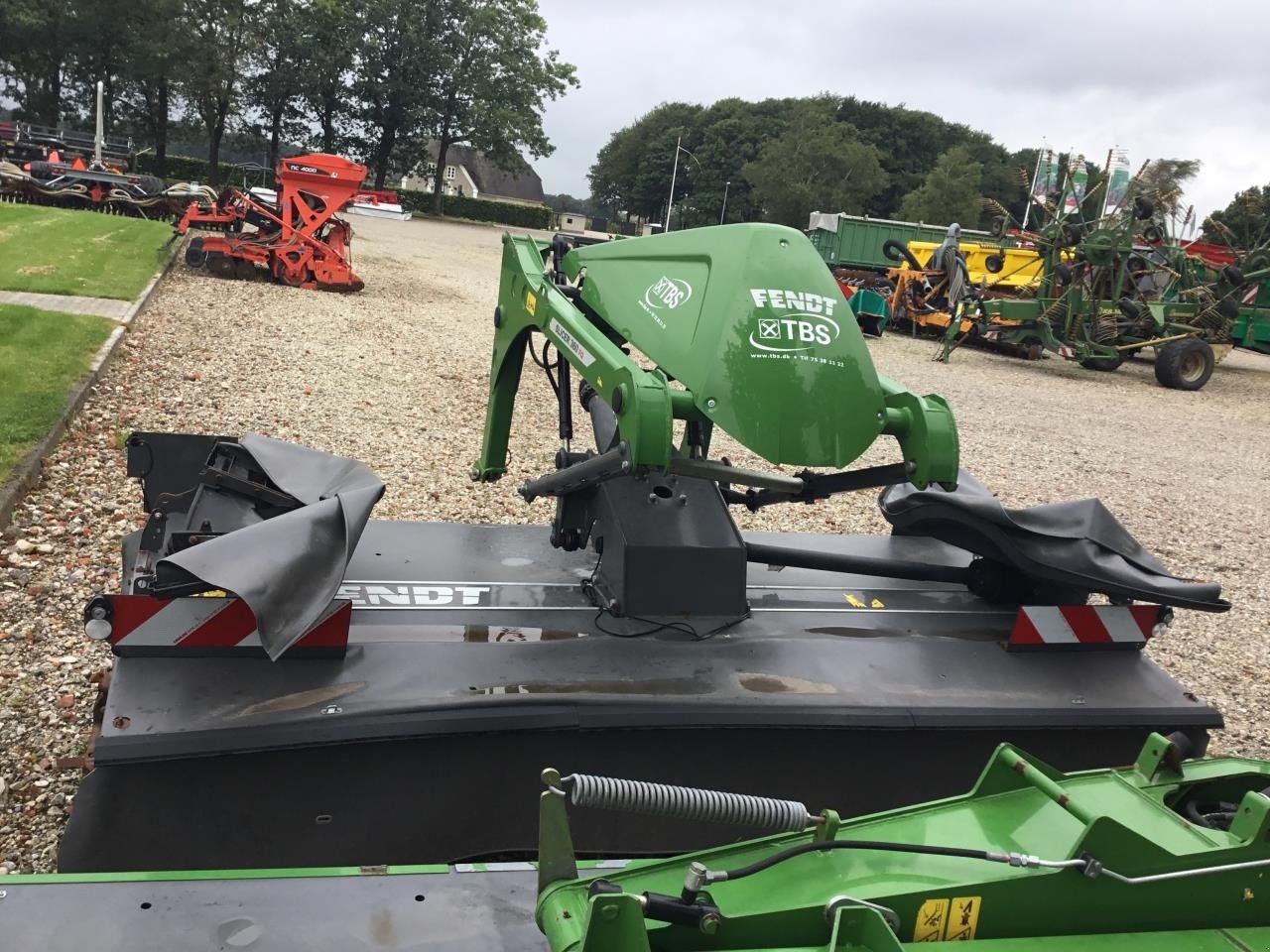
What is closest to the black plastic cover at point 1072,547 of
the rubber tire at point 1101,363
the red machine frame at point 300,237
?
the red machine frame at point 300,237

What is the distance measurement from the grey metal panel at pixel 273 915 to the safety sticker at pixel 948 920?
2.52 feet

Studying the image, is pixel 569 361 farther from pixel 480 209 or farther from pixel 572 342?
pixel 480 209

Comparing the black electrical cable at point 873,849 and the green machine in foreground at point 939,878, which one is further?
the black electrical cable at point 873,849

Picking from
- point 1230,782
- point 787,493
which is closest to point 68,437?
point 787,493

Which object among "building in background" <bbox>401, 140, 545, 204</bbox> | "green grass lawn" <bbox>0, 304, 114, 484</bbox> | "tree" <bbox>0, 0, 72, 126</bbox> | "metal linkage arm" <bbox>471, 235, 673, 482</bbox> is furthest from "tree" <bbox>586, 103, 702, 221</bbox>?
"metal linkage arm" <bbox>471, 235, 673, 482</bbox>

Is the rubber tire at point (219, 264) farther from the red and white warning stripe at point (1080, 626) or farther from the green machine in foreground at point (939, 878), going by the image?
the green machine in foreground at point (939, 878)

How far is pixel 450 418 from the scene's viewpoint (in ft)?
25.8

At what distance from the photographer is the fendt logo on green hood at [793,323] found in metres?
2.79

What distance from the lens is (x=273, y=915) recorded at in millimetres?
1968

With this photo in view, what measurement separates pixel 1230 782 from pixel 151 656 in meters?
2.72

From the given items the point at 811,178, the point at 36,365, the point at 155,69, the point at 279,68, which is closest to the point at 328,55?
the point at 279,68

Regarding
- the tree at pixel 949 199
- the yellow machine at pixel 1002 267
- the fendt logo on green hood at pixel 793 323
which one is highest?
the tree at pixel 949 199

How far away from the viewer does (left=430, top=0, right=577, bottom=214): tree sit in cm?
4422

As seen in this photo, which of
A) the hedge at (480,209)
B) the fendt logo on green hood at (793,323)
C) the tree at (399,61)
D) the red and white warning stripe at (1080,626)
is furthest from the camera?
the hedge at (480,209)
